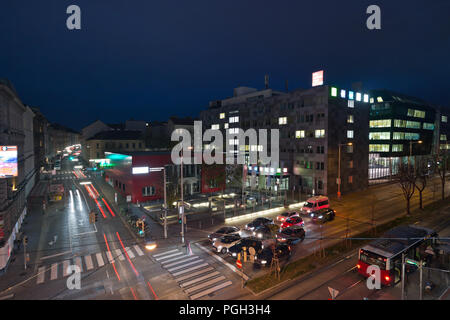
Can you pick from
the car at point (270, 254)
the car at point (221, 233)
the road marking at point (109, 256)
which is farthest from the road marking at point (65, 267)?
the car at point (270, 254)

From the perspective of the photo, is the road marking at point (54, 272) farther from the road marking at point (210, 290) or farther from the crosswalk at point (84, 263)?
the road marking at point (210, 290)

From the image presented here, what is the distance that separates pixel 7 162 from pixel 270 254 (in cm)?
2276

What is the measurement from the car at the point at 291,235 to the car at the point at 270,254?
2.21 metres

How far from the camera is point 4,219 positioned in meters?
19.1

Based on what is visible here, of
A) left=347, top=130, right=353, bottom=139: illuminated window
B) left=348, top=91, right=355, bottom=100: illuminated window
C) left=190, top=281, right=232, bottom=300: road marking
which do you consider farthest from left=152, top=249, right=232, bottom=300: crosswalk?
left=348, top=91, right=355, bottom=100: illuminated window

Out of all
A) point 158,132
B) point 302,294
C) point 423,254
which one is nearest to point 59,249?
point 302,294

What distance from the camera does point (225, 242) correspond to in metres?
21.3

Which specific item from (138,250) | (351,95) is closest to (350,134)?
(351,95)

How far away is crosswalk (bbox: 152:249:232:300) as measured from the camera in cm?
1534

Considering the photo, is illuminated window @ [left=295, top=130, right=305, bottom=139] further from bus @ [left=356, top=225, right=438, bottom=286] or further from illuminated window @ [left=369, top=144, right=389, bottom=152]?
illuminated window @ [left=369, top=144, right=389, bottom=152]

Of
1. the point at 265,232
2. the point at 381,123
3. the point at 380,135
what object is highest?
the point at 381,123

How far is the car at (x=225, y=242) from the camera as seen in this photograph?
20.9 meters

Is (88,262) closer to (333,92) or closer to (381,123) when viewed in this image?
(333,92)

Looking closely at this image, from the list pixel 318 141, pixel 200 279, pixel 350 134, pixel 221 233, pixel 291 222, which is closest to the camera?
pixel 200 279
